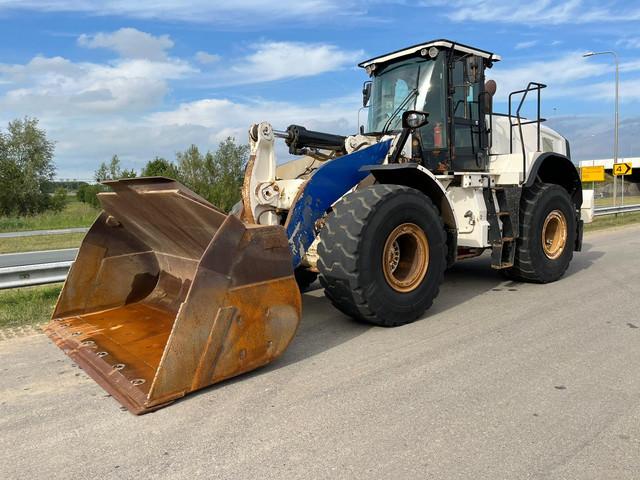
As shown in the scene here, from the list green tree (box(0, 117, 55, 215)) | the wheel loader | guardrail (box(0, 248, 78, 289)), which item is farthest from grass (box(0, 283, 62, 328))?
green tree (box(0, 117, 55, 215))

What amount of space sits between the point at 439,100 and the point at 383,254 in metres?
2.28

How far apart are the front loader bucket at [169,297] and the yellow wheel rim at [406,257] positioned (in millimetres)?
1294

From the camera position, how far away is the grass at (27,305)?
18.4ft

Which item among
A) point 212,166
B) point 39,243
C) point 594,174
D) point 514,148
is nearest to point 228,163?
point 212,166

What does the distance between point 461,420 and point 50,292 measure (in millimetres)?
5525

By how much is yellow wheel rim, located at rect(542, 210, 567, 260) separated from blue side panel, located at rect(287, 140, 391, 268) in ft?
11.1

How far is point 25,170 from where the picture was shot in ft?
104

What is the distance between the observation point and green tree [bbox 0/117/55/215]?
1207 inches

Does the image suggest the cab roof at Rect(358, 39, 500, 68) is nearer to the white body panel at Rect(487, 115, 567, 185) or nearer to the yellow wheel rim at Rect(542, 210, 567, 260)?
the white body panel at Rect(487, 115, 567, 185)

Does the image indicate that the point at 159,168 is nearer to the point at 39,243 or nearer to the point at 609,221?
the point at 39,243

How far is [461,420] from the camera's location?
3.19 metres

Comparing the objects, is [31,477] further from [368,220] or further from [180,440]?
[368,220]

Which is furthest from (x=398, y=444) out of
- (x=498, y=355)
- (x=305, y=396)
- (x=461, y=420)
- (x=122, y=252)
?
(x=122, y=252)

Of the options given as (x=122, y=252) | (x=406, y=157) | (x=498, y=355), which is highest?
(x=406, y=157)
